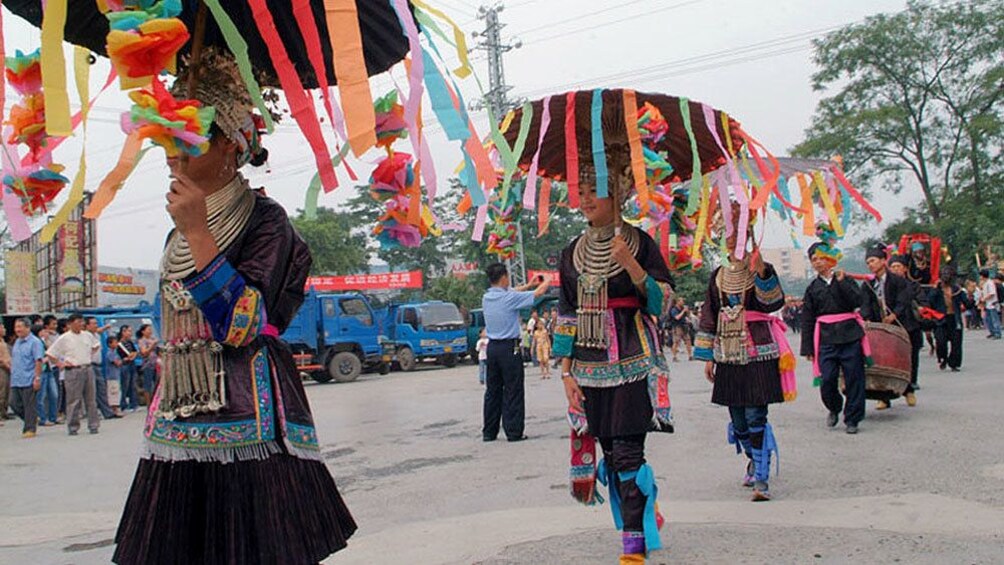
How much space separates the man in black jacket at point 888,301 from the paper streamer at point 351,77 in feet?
28.0

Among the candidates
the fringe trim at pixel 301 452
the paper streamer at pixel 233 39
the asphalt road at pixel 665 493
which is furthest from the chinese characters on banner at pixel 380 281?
the paper streamer at pixel 233 39

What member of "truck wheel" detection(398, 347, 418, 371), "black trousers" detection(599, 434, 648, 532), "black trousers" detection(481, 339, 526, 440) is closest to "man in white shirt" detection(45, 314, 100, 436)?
"black trousers" detection(481, 339, 526, 440)

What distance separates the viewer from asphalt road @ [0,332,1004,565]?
4.55 m

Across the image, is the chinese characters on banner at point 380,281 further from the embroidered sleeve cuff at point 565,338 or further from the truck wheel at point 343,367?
the embroidered sleeve cuff at point 565,338

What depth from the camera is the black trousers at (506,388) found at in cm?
911

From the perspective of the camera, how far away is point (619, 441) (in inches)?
172

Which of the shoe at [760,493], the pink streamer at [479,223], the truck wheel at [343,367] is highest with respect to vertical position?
the pink streamer at [479,223]

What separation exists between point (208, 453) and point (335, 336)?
838 inches

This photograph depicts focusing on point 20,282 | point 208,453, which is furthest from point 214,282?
point 20,282

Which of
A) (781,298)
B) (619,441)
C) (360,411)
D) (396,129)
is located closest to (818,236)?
(781,298)

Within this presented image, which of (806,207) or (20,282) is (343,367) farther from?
(806,207)

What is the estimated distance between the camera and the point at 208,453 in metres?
2.50

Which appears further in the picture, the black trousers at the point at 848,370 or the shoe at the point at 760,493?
the black trousers at the point at 848,370

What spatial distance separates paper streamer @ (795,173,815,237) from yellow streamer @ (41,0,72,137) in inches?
182
